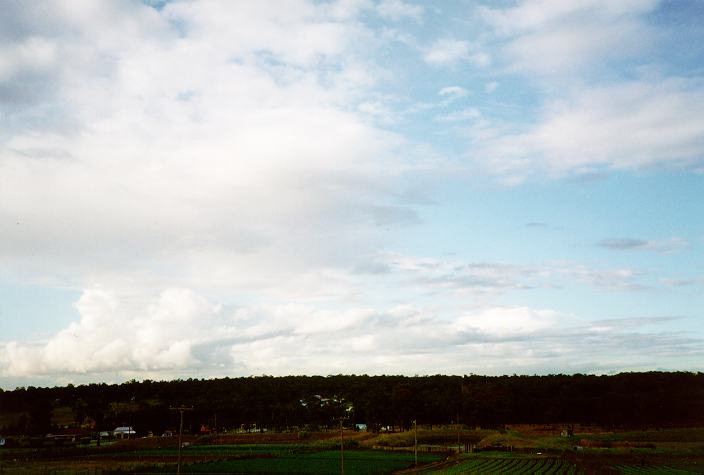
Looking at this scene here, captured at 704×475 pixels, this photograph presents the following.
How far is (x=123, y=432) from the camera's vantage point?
168 meters

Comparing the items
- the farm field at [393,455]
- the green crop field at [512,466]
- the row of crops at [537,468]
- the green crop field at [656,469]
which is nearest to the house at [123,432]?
the farm field at [393,455]

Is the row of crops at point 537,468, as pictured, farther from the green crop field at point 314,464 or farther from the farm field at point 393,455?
the green crop field at point 314,464

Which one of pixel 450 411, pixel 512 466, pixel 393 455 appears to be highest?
pixel 450 411

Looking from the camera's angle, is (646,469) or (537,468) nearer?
(646,469)

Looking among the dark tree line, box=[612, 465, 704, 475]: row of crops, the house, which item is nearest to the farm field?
box=[612, 465, 704, 475]: row of crops

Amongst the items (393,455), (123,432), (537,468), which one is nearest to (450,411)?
(393,455)

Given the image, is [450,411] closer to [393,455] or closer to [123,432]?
[393,455]

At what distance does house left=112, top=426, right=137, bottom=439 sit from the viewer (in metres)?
161

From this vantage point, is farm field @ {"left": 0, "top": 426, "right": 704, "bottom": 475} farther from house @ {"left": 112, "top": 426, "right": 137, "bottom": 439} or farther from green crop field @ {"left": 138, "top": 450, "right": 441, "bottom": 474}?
house @ {"left": 112, "top": 426, "right": 137, "bottom": 439}

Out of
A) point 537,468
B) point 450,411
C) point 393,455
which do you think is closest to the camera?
point 537,468

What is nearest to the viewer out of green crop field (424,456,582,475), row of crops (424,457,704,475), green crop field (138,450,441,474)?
row of crops (424,457,704,475)

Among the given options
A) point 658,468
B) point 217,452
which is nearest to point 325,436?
point 217,452

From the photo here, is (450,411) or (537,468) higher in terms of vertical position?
(450,411)

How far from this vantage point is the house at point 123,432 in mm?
160837
